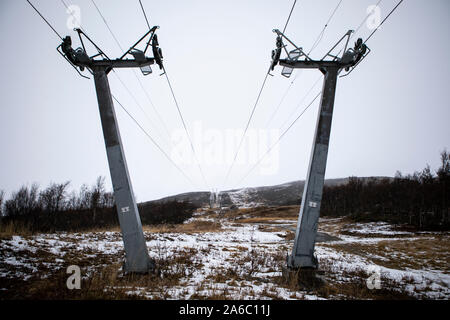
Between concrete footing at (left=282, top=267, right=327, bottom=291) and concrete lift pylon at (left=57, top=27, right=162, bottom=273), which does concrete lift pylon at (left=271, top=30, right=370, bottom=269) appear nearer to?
concrete footing at (left=282, top=267, right=327, bottom=291)

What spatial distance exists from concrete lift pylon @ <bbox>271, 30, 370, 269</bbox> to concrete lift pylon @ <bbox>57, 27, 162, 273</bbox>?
5.40m

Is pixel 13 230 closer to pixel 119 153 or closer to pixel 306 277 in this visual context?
pixel 119 153

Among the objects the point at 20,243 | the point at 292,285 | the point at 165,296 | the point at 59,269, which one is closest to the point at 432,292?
the point at 292,285

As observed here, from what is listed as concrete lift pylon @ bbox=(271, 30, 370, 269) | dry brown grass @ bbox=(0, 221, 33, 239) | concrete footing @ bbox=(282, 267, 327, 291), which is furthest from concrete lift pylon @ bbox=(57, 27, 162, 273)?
dry brown grass @ bbox=(0, 221, 33, 239)

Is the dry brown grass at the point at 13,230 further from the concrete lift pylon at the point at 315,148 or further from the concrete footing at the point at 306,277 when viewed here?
the concrete lift pylon at the point at 315,148

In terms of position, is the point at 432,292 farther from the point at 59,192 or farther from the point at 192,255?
the point at 59,192

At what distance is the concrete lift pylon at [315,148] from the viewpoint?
6.65m

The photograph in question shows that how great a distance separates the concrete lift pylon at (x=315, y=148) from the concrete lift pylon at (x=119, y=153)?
5.40 metres

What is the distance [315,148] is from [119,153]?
7376 mm

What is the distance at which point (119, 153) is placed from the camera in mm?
6320

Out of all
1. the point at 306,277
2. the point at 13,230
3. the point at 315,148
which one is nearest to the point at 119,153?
the point at 315,148

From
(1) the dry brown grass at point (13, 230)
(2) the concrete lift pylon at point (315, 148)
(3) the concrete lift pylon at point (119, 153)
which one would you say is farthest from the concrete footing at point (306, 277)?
(1) the dry brown grass at point (13, 230)
